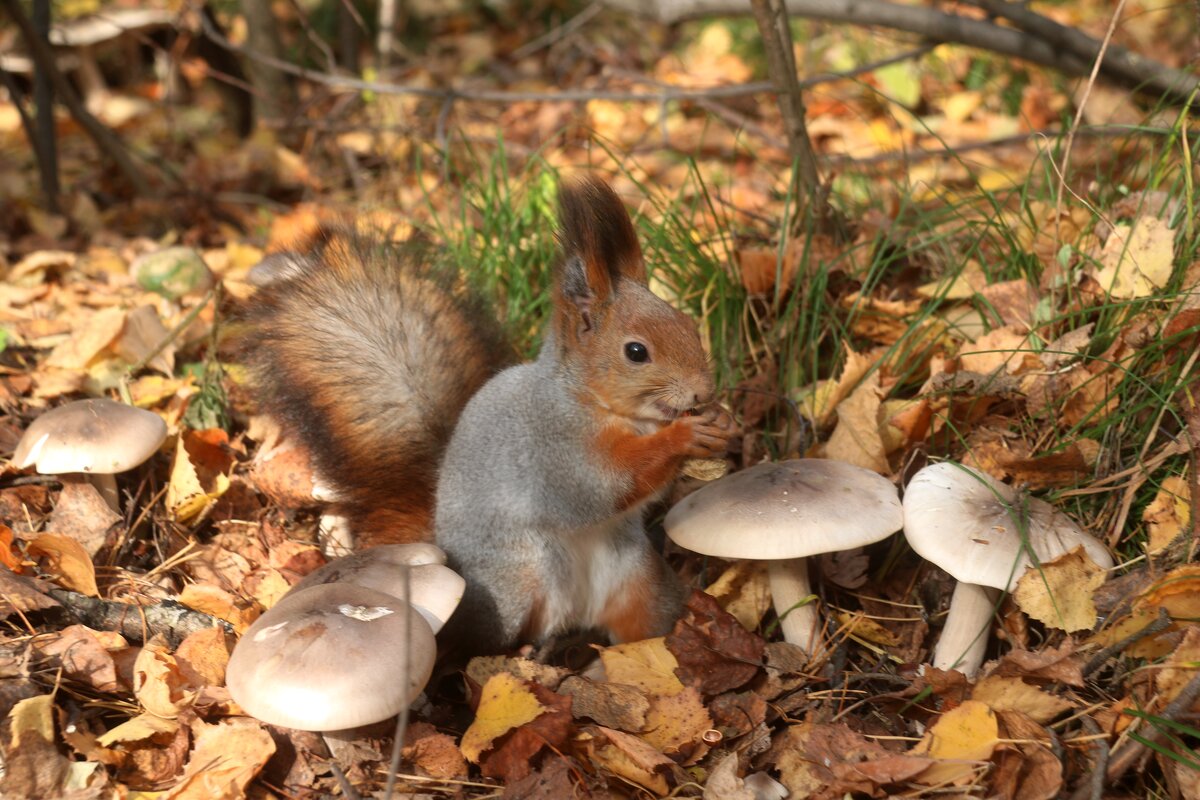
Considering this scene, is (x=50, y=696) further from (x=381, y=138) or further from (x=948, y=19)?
(x=381, y=138)

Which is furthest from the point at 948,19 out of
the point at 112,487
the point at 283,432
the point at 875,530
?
the point at 112,487

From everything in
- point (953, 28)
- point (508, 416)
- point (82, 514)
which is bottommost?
point (82, 514)

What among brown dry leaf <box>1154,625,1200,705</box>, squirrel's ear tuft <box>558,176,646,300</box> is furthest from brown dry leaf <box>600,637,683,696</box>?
brown dry leaf <box>1154,625,1200,705</box>

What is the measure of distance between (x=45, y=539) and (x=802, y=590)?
56.1 inches

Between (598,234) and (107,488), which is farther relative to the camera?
(107,488)

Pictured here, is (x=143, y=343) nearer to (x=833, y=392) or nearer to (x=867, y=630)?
(x=833, y=392)

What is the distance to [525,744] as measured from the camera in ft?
5.77

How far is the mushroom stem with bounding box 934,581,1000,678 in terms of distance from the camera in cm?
186

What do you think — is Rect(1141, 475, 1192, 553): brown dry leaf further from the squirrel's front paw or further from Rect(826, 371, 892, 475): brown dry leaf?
the squirrel's front paw

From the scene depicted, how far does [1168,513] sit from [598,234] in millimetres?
1115

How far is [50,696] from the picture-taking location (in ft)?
5.59

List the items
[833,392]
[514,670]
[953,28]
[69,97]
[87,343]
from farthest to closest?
[69,97] → [953,28] → [87,343] → [833,392] → [514,670]

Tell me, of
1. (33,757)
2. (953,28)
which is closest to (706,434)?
(33,757)

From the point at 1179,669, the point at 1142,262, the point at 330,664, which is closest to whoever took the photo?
the point at 330,664
